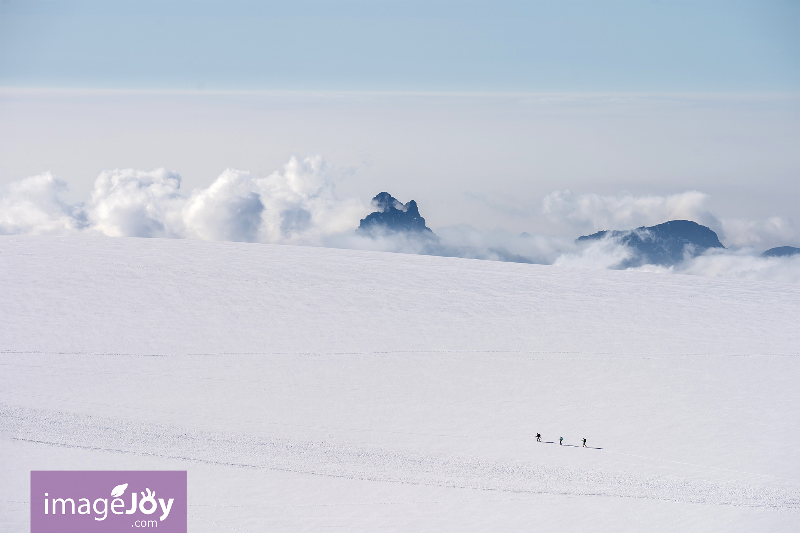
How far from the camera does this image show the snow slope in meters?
15.1

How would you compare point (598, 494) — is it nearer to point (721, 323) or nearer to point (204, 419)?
point (204, 419)

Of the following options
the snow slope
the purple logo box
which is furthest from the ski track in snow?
the purple logo box

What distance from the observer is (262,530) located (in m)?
13.8

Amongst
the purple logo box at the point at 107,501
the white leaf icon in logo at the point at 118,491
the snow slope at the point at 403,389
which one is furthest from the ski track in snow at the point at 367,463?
the white leaf icon in logo at the point at 118,491

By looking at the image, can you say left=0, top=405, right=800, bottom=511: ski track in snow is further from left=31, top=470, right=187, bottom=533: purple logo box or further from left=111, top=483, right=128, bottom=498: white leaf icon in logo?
left=111, top=483, right=128, bottom=498: white leaf icon in logo

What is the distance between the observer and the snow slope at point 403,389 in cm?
1514

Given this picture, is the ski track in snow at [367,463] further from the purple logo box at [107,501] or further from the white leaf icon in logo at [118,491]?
the white leaf icon in logo at [118,491]

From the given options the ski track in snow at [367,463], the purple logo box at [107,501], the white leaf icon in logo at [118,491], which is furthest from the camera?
the ski track in snow at [367,463]

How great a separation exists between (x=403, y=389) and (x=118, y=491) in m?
8.55

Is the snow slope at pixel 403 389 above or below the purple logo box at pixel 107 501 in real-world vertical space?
above

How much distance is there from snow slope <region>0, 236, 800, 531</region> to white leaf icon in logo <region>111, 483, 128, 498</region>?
3.14 feet

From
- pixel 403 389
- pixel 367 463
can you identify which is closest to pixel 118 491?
pixel 367 463

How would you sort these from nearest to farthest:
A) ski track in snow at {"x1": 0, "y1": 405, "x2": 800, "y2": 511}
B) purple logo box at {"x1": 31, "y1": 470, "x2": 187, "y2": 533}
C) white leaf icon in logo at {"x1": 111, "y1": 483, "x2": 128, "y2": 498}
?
purple logo box at {"x1": 31, "y1": 470, "x2": 187, "y2": 533} < white leaf icon in logo at {"x1": 111, "y1": 483, "x2": 128, "y2": 498} < ski track in snow at {"x1": 0, "y1": 405, "x2": 800, "y2": 511}

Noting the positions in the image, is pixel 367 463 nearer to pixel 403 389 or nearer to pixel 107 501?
pixel 403 389
